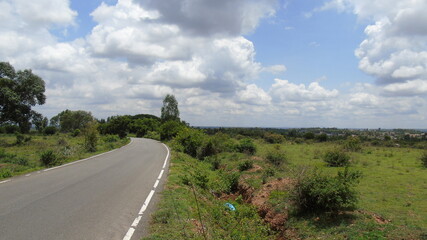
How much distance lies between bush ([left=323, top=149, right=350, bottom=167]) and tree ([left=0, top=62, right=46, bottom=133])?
153 feet

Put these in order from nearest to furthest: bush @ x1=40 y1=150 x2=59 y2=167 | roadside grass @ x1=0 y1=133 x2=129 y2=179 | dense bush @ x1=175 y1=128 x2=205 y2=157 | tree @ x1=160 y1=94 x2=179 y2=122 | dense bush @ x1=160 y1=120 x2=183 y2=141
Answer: roadside grass @ x1=0 y1=133 x2=129 y2=179, bush @ x1=40 y1=150 x2=59 y2=167, dense bush @ x1=175 y1=128 x2=205 y2=157, dense bush @ x1=160 y1=120 x2=183 y2=141, tree @ x1=160 y1=94 x2=179 y2=122

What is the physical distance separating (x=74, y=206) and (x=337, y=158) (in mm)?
21533

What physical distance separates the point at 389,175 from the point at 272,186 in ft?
32.2

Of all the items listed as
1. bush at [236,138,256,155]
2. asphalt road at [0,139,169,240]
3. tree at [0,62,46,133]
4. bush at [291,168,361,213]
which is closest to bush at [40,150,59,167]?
asphalt road at [0,139,169,240]

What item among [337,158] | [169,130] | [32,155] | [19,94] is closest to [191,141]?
[32,155]

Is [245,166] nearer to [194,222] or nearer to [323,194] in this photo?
[323,194]

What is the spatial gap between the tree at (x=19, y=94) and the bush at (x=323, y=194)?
49.5 m

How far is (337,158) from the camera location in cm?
2433

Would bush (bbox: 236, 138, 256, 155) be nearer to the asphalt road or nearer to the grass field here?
the grass field

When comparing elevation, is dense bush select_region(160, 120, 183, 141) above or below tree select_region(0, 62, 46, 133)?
below

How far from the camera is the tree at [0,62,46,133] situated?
152 ft

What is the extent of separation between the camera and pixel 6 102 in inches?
1823

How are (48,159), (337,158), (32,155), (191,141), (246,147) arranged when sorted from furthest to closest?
(191,141) → (246,147) → (32,155) → (337,158) → (48,159)

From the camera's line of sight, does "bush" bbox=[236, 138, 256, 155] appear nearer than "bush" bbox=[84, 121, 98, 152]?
No
